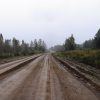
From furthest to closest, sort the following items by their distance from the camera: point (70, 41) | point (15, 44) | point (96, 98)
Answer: point (15, 44) < point (70, 41) < point (96, 98)

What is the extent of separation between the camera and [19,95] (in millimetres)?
8977

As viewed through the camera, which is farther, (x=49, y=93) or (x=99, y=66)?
(x=99, y=66)

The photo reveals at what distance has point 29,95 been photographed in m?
9.06

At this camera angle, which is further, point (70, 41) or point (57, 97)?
point (70, 41)

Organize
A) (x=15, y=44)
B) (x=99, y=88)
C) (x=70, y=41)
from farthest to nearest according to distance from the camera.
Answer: (x=15, y=44) < (x=70, y=41) < (x=99, y=88)

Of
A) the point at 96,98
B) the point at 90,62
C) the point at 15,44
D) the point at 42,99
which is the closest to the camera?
the point at 42,99

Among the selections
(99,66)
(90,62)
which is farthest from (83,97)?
(90,62)

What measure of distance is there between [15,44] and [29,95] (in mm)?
138737

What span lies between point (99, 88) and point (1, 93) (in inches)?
178

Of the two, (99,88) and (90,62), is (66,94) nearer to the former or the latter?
(99,88)

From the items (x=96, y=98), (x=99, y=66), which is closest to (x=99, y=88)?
(x=96, y=98)

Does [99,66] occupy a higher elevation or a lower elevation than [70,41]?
lower

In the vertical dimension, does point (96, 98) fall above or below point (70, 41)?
below

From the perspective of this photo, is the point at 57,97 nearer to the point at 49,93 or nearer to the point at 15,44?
the point at 49,93
